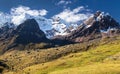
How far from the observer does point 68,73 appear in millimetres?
152000

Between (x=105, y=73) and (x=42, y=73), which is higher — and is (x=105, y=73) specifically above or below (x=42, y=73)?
below

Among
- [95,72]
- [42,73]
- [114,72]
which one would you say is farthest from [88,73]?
[42,73]

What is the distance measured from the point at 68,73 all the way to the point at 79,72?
732 centimetres

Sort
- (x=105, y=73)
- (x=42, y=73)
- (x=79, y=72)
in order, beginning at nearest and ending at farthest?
(x=105, y=73) < (x=79, y=72) < (x=42, y=73)

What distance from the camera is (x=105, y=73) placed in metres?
132

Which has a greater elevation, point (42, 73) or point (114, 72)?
point (42, 73)

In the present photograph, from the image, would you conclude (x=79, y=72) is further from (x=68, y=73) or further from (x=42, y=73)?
(x=42, y=73)

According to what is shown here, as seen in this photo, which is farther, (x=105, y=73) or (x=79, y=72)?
(x=79, y=72)

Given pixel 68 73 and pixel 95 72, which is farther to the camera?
pixel 68 73

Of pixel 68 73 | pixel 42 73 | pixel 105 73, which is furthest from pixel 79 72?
pixel 42 73

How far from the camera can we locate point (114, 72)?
13338cm

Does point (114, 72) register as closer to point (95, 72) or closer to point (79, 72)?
point (95, 72)

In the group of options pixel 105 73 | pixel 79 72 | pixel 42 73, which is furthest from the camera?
pixel 42 73

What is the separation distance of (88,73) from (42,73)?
212ft
